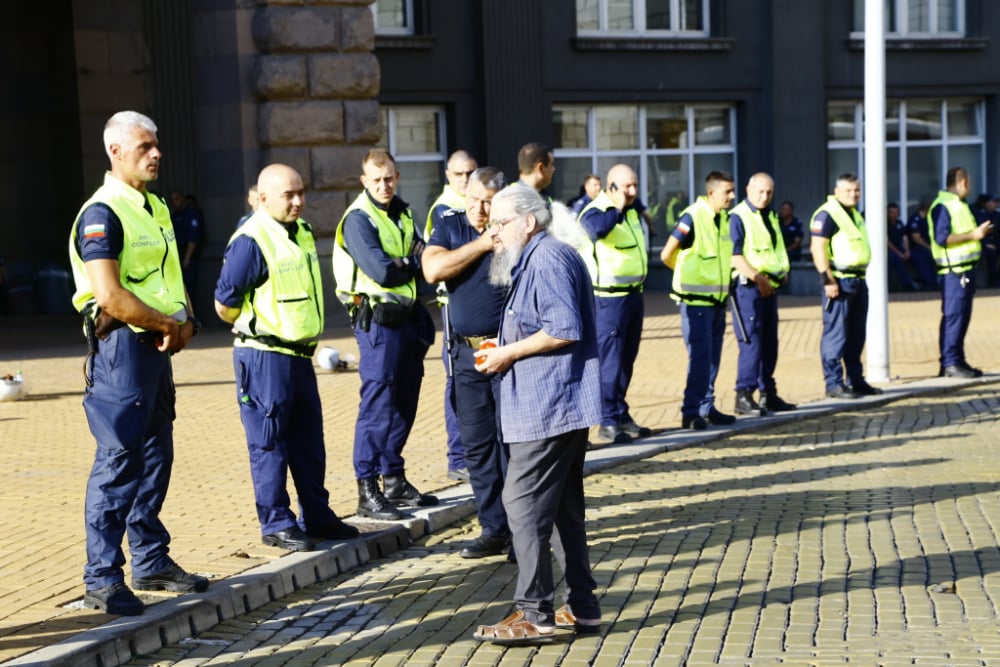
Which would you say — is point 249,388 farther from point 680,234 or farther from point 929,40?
point 929,40

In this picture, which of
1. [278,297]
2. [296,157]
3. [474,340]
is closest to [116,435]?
[278,297]

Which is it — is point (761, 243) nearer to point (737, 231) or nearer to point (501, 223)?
point (737, 231)

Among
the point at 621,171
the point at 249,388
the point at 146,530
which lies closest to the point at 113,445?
the point at 146,530

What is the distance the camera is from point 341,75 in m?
19.5

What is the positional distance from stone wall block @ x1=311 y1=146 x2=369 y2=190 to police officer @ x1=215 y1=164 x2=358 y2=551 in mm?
11576

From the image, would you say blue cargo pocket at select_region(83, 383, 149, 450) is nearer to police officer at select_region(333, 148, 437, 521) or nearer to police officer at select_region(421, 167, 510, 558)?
police officer at select_region(421, 167, 510, 558)

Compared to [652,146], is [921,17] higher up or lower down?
higher up

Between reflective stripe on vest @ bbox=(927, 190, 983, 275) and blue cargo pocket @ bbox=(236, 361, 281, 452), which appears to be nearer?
blue cargo pocket @ bbox=(236, 361, 281, 452)

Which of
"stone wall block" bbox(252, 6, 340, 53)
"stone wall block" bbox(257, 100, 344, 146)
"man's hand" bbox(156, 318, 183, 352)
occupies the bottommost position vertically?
"man's hand" bbox(156, 318, 183, 352)

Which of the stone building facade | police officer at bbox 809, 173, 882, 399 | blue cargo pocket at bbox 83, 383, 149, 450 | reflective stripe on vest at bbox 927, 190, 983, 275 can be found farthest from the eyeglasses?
the stone building facade

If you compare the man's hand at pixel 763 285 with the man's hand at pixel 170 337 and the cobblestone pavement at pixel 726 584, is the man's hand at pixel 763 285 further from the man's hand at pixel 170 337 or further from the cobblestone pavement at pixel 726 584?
the man's hand at pixel 170 337

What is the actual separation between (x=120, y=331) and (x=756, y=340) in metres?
7.18

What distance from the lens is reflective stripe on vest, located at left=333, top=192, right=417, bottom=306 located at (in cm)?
861

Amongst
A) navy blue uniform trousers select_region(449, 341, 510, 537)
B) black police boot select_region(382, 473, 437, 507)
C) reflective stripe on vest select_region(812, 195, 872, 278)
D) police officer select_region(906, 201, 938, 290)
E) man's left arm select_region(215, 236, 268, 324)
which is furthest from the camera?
police officer select_region(906, 201, 938, 290)
